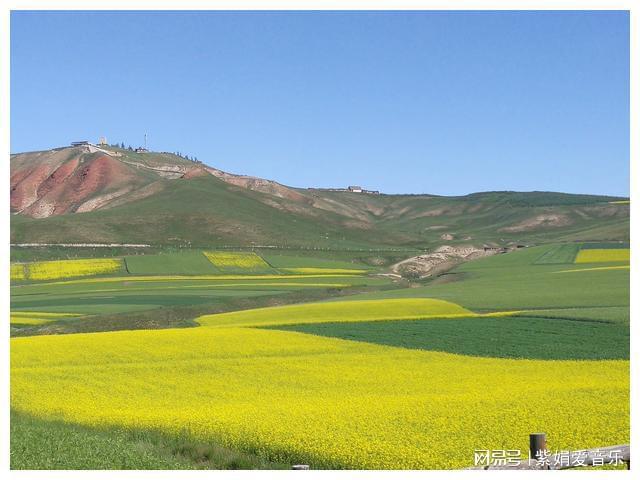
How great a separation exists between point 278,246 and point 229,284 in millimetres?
54624

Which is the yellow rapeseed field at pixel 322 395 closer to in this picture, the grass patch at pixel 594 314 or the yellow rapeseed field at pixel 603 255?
the grass patch at pixel 594 314

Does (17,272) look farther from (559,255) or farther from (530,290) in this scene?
(559,255)

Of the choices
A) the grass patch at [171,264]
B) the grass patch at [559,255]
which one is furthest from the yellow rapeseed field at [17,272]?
the grass patch at [559,255]

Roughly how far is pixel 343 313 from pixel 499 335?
14.7m

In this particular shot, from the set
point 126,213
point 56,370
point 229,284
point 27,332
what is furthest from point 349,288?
point 126,213

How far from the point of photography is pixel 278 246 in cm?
13700

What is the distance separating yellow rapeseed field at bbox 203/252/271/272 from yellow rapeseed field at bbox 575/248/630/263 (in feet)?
145

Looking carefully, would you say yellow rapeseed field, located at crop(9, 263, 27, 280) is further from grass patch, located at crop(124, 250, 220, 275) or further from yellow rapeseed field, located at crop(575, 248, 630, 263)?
yellow rapeseed field, located at crop(575, 248, 630, 263)

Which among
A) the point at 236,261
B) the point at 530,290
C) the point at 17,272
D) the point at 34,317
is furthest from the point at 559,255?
the point at 34,317

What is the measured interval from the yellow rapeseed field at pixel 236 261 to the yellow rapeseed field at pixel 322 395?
219 feet

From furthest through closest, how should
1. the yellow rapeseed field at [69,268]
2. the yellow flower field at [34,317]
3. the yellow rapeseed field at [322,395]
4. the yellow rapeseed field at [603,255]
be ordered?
the yellow rapeseed field at [603,255] < the yellow rapeseed field at [69,268] < the yellow flower field at [34,317] < the yellow rapeseed field at [322,395]

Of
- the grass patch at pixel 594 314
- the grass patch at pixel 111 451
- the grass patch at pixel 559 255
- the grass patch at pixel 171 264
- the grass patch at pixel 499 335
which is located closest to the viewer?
the grass patch at pixel 111 451

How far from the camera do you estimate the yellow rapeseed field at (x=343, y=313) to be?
158 ft

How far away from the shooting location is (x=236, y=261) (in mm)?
110688
